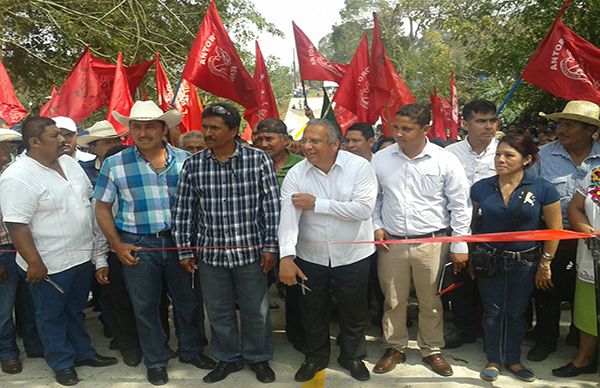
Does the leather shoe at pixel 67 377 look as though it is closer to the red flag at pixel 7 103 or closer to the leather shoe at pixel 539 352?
the red flag at pixel 7 103

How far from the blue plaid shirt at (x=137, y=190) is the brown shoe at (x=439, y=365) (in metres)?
2.27

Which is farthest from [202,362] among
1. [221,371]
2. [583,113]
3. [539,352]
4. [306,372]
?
[583,113]

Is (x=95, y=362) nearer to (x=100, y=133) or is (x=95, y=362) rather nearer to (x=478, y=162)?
(x=100, y=133)

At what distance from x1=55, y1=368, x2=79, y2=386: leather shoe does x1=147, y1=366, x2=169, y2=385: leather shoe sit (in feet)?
1.86

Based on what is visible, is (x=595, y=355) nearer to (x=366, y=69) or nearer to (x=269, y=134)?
(x=269, y=134)

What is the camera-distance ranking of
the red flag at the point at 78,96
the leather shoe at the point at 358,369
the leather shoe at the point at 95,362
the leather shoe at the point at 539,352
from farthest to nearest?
the red flag at the point at 78,96 → the leather shoe at the point at 95,362 → the leather shoe at the point at 539,352 → the leather shoe at the point at 358,369

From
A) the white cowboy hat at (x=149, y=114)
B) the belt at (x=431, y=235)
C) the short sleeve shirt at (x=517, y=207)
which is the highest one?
the white cowboy hat at (x=149, y=114)

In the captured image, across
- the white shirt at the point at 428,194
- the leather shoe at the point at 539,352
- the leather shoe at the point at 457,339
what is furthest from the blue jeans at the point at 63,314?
the leather shoe at the point at 539,352

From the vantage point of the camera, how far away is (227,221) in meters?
3.72

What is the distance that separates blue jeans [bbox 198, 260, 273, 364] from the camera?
12.6ft

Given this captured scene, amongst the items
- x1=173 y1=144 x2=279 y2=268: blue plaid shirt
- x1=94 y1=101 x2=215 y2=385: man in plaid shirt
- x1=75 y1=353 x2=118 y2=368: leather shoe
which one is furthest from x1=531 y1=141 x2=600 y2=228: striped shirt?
x1=75 y1=353 x2=118 y2=368: leather shoe

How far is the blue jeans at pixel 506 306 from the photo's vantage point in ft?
12.4

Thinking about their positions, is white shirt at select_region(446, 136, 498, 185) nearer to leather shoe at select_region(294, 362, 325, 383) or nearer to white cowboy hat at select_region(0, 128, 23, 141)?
→ leather shoe at select_region(294, 362, 325, 383)

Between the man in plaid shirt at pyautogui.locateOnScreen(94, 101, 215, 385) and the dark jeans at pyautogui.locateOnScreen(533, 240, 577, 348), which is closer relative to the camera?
the man in plaid shirt at pyautogui.locateOnScreen(94, 101, 215, 385)
